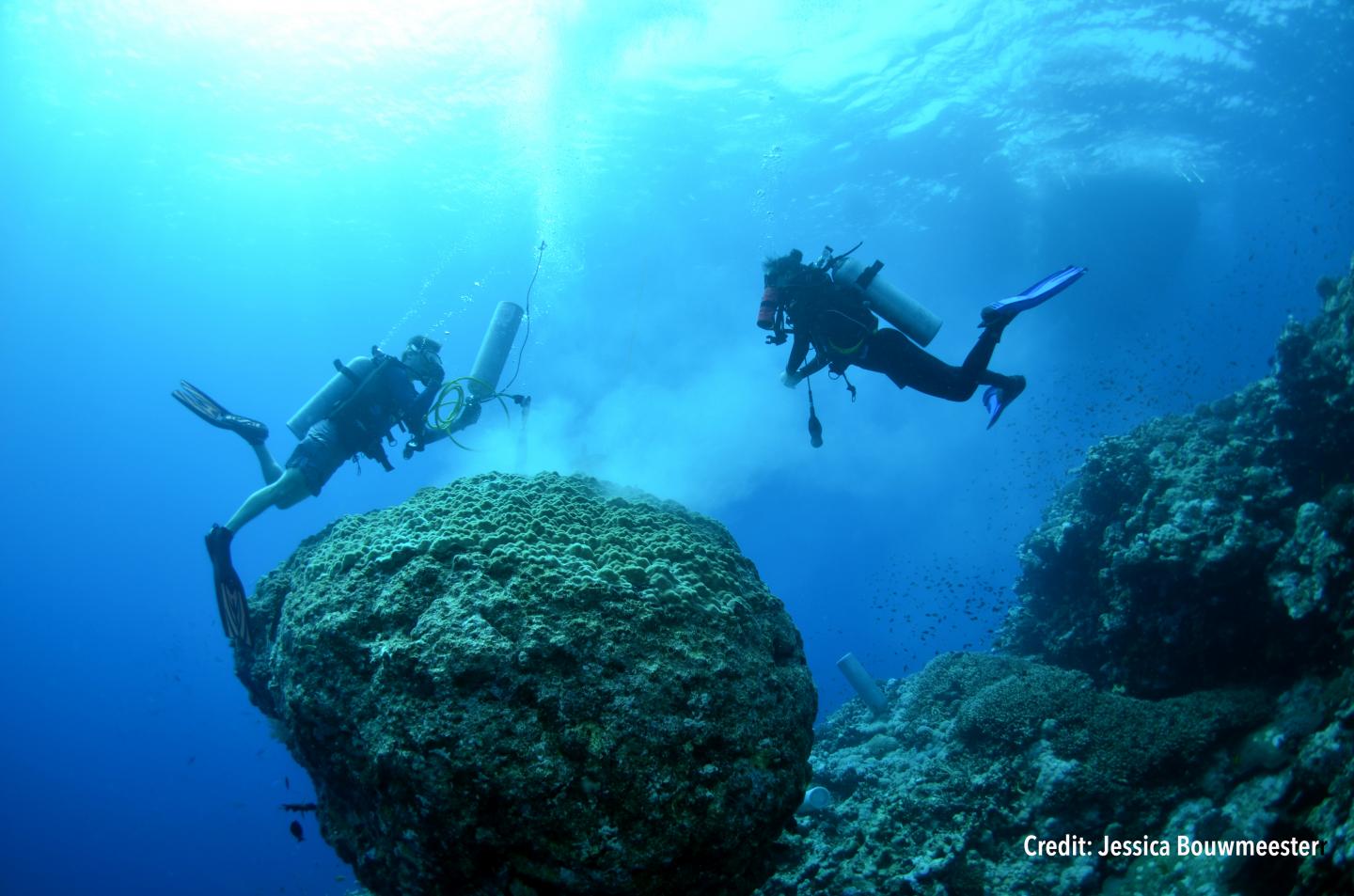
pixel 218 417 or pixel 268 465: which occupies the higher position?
pixel 218 417

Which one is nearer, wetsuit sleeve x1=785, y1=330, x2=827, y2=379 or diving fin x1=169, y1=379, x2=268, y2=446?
wetsuit sleeve x1=785, y1=330, x2=827, y2=379

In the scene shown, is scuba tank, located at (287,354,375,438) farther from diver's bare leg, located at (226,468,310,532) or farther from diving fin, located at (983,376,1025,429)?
diving fin, located at (983,376,1025,429)

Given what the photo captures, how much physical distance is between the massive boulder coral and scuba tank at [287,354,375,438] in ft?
15.6

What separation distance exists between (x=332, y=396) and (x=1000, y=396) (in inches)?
399

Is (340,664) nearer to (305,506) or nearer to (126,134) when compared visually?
(126,134)

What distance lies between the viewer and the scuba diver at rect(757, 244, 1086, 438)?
832 cm

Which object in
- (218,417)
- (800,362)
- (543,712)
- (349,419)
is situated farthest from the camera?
(218,417)

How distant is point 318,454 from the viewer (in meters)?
9.08

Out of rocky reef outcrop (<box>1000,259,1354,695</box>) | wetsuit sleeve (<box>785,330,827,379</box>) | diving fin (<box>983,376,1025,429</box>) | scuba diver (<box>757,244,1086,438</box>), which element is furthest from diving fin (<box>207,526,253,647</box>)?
rocky reef outcrop (<box>1000,259,1354,695</box>)

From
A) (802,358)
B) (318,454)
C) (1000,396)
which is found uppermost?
(318,454)

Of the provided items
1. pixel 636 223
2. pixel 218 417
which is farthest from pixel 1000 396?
pixel 636 223

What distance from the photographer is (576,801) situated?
3633 mm

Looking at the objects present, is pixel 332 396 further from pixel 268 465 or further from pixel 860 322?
pixel 860 322

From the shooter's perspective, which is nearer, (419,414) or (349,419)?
(349,419)
